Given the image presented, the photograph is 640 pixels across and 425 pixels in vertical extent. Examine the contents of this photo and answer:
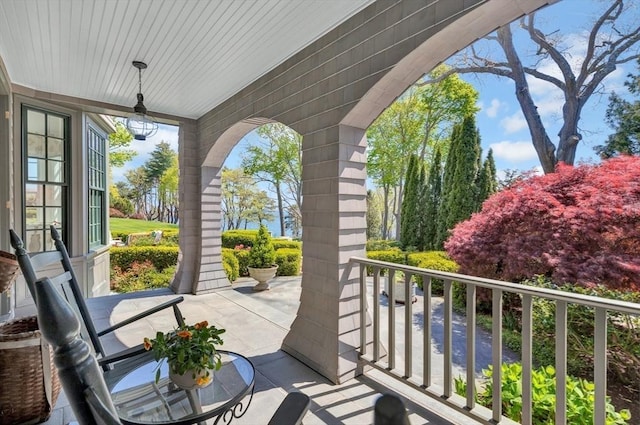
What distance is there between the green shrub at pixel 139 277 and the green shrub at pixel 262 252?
87.9 inches

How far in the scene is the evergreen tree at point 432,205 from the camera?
10094mm

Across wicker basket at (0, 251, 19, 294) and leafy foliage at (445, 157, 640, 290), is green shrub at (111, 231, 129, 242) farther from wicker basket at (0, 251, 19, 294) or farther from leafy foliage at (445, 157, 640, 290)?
leafy foliage at (445, 157, 640, 290)

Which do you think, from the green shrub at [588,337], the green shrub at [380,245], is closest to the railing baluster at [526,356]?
the green shrub at [588,337]

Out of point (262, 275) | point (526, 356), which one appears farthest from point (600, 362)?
point (262, 275)

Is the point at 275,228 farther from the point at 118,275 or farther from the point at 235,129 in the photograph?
the point at 235,129

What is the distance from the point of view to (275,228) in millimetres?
18891

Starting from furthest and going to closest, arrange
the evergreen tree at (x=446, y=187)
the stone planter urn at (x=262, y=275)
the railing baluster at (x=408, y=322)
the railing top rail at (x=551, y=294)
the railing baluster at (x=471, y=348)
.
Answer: the evergreen tree at (x=446, y=187) < the stone planter urn at (x=262, y=275) < the railing baluster at (x=408, y=322) < the railing baluster at (x=471, y=348) < the railing top rail at (x=551, y=294)

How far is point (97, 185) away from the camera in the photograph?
5.83 meters

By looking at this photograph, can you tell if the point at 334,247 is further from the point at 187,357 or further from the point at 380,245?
the point at 380,245

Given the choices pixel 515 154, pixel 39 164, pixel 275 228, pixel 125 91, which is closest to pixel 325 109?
pixel 125 91

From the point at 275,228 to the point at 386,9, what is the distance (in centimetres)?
1702

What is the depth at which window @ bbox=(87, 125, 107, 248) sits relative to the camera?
18.0 feet

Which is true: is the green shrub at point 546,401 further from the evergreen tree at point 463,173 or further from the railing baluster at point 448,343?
the evergreen tree at point 463,173

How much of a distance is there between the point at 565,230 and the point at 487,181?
4568 millimetres
